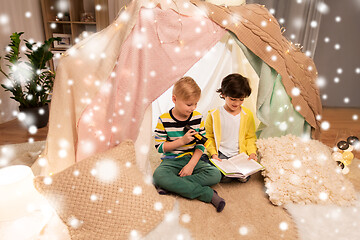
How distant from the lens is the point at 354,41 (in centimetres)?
293

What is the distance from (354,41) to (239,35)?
2387 millimetres

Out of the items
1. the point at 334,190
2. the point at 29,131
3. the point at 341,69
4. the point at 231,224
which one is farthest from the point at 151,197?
the point at 341,69

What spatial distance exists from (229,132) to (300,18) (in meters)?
2.05

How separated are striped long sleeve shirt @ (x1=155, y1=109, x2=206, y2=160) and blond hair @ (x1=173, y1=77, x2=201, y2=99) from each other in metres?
0.14

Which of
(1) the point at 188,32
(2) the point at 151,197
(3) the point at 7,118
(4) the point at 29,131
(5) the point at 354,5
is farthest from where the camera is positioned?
(5) the point at 354,5

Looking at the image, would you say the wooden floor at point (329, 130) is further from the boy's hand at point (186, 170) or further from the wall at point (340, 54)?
the boy's hand at point (186, 170)

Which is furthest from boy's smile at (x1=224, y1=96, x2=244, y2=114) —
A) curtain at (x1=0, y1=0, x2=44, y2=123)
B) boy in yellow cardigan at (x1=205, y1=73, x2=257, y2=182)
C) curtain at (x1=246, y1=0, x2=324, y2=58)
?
curtain at (x1=0, y1=0, x2=44, y2=123)

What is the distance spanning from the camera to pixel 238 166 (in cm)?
140

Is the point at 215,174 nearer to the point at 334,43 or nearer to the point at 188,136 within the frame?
the point at 188,136

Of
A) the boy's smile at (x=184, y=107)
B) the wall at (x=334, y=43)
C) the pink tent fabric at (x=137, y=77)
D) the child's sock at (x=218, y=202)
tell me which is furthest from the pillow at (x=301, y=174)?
the wall at (x=334, y=43)

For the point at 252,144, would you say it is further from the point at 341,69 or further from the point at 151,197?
the point at 341,69

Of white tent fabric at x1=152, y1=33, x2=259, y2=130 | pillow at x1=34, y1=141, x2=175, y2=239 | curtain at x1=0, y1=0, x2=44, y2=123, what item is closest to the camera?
pillow at x1=34, y1=141, x2=175, y2=239

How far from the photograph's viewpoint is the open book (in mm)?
1326

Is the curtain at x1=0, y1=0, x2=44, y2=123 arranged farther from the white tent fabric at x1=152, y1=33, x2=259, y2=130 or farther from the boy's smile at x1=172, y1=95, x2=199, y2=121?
the boy's smile at x1=172, y1=95, x2=199, y2=121
